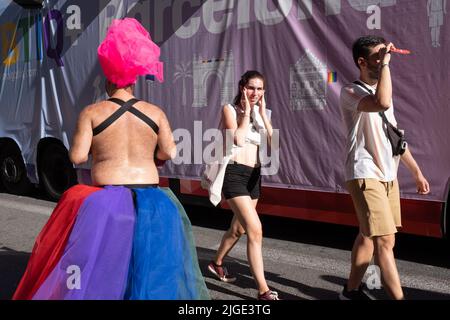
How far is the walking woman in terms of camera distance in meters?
3.67

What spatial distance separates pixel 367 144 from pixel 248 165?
3.19 feet

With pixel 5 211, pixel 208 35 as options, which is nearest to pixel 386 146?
pixel 208 35

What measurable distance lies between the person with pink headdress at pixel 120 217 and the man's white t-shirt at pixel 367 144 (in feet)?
3.79

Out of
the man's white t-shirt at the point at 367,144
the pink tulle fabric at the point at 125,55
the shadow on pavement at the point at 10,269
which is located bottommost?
the shadow on pavement at the point at 10,269

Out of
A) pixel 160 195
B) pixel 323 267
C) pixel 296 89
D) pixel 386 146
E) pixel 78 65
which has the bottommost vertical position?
pixel 323 267

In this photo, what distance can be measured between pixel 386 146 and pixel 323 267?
1.79 meters

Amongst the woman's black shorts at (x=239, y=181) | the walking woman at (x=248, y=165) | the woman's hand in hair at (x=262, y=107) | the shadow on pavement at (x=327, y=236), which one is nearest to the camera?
the walking woman at (x=248, y=165)

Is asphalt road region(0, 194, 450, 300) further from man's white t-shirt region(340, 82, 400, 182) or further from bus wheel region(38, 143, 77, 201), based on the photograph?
man's white t-shirt region(340, 82, 400, 182)

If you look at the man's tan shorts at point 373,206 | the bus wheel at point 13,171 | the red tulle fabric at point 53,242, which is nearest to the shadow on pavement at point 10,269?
the red tulle fabric at point 53,242

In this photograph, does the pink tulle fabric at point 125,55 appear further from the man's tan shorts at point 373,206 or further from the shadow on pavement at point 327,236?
the shadow on pavement at point 327,236

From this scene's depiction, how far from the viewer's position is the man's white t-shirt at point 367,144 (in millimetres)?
3191

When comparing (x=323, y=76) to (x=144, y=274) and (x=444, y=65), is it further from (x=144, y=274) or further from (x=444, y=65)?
(x=144, y=274)

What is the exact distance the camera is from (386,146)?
3205mm

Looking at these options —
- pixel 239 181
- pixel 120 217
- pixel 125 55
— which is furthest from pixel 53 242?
pixel 239 181
